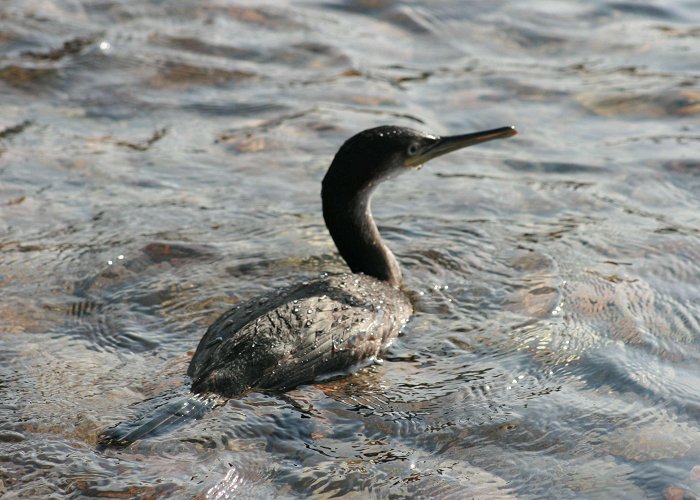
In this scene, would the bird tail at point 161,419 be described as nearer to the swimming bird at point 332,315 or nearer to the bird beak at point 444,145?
the swimming bird at point 332,315

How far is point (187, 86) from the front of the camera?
10164mm

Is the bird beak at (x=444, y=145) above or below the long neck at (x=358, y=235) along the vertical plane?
above

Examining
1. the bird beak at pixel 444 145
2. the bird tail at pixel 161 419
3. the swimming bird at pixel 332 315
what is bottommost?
the bird tail at pixel 161 419

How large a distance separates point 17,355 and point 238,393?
1320 mm

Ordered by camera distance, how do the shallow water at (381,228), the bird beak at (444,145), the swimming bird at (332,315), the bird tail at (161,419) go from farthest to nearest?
the bird beak at (444,145), the swimming bird at (332,315), the shallow water at (381,228), the bird tail at (161,419)

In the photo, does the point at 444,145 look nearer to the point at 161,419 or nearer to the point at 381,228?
the point at 381,228

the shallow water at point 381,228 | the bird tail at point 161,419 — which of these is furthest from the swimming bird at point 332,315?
the shallow water at point 381,228

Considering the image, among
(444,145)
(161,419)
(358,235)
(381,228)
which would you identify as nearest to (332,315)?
(358,235)

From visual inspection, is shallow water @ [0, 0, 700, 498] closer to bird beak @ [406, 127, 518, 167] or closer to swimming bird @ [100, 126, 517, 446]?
swimming bird @ [100, 126, 517, 446]

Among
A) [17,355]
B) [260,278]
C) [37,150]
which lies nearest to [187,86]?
[37,150]

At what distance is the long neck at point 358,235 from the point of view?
661 cm

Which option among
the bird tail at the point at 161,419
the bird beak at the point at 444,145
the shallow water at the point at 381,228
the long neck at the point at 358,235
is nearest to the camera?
the bird tail at the point at 161,419

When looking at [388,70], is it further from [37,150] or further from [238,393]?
[238,393]

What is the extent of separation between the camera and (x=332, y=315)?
5.99 m
